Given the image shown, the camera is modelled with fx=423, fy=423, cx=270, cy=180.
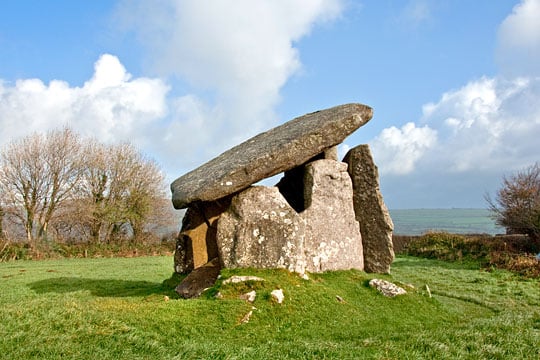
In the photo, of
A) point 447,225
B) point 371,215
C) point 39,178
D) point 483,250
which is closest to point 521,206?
point 483,250

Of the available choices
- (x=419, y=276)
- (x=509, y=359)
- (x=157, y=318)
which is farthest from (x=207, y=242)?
(x=419, y=276)

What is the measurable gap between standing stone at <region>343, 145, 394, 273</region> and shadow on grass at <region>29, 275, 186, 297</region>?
534 cm

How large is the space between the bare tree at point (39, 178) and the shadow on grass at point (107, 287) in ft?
70.1

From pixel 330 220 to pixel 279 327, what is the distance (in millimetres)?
3844

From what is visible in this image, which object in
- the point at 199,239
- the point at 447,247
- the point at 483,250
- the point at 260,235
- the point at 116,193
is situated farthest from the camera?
the point at 116,193

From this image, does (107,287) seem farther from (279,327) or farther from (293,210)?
(279,327)

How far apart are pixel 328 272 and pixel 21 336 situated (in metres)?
6.45

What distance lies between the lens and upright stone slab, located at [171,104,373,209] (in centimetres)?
927

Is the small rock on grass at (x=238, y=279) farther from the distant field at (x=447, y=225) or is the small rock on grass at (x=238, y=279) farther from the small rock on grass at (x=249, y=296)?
the distant field at (x=447, y=225)

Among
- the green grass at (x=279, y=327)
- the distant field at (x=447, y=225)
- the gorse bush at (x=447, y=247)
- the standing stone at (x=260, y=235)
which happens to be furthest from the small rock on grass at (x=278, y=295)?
the distant field at (x=447, y=225)

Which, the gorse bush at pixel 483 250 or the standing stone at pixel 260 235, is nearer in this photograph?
the standing stone at pixel 260 235

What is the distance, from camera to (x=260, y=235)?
924cm

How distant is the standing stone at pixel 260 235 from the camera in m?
9.18

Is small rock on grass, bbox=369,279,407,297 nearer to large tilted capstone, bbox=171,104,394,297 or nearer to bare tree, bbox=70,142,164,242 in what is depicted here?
large tilted capstone, bbox=171,104,394,297
